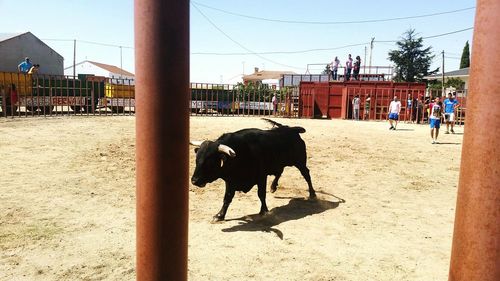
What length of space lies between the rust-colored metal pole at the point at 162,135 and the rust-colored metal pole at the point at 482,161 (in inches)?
28.5

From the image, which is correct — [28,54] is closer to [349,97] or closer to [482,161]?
[349,97]

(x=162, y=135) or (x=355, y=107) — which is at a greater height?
(x=162, y=135)

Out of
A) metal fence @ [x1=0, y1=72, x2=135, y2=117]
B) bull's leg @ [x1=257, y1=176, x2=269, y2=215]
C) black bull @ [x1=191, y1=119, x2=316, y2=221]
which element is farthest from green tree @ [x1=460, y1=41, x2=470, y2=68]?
bull's leg @ [x1=257, y1=176, x2=269, y2=215]

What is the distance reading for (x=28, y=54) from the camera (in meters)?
38.6

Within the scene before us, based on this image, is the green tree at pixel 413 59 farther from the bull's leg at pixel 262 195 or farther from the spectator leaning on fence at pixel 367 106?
the bull's leg at pixel 262 195

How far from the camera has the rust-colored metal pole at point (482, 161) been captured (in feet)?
2.96

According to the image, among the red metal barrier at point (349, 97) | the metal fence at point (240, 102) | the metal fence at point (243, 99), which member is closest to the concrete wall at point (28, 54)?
the metal fence at point (243, 99)

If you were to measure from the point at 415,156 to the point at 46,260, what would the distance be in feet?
32.3

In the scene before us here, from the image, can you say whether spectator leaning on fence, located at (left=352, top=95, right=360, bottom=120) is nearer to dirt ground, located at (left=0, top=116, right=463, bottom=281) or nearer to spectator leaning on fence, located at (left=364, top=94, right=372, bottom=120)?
spectator leaning on fence, located at (left=364, top=94, right=372, bottom=120)

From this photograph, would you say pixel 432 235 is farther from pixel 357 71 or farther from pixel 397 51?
pixel 397 51

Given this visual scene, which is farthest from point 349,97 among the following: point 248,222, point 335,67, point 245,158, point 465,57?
point 465,57

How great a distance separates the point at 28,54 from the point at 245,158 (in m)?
40.1

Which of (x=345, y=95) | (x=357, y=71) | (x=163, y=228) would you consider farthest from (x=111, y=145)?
(x=357, y=71)

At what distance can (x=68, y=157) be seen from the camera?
9.34m
